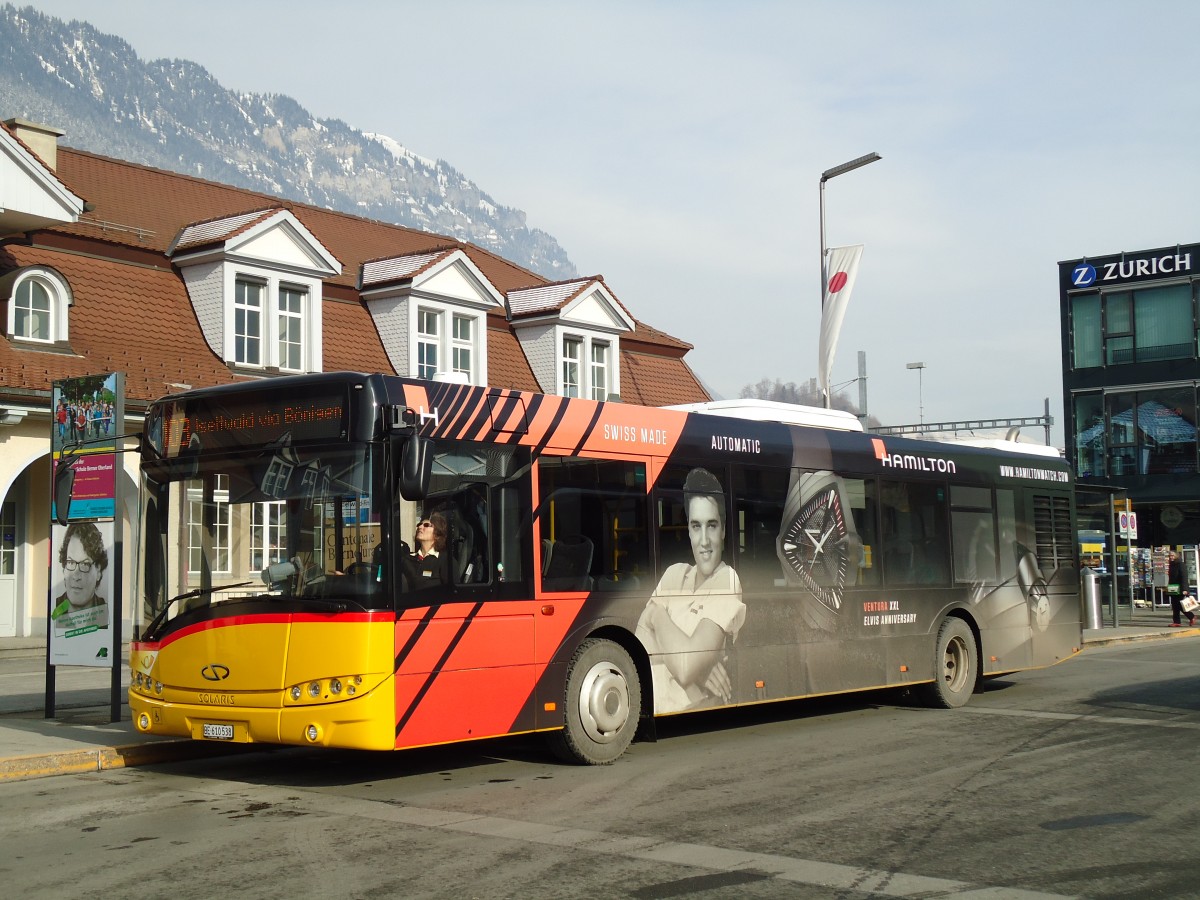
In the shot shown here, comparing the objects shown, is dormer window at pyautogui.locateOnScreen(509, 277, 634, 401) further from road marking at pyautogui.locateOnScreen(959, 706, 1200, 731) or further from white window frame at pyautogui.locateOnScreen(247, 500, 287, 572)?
white window frame at pyautogui.locateOnScreen(247, 500, 287, 572)

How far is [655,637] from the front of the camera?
11500 millimetres

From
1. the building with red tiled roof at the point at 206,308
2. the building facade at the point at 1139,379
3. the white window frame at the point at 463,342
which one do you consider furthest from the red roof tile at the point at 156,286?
the building facade at the point at 1139,379

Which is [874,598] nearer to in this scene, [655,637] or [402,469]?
[655,637]

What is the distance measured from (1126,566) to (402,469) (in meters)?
41.4

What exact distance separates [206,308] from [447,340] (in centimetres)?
577

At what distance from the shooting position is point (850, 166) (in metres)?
22.5

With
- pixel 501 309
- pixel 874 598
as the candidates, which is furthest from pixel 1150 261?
pixel 874 598

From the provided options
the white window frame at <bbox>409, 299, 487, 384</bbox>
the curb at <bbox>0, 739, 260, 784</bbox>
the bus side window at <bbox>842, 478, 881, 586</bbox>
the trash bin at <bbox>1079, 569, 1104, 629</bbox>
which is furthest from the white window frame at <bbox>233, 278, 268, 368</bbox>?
the trash bin at <bbox>1079, 569, 1104, 629</bbox>

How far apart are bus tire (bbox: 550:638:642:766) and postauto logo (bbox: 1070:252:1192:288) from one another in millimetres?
43095

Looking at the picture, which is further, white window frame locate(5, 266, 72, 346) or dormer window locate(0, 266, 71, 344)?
white window frame locate(5, 266, 72, 346)

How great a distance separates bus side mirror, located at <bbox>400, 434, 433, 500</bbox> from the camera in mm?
9250

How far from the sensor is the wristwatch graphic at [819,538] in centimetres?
1311

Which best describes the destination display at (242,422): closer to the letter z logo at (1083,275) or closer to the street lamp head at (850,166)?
the street lamp head at (850,166)

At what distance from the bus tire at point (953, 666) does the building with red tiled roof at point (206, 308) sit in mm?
7179
